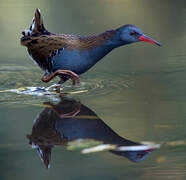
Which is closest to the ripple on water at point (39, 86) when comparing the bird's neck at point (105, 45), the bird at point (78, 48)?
the bird at point (78, 48)

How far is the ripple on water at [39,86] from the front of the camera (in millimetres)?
5941

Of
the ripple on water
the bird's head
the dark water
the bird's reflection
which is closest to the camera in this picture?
the dark water

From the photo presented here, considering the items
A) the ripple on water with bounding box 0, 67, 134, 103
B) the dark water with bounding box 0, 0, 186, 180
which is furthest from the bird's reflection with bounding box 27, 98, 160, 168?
the ripple on water with bounding box 0, 67, 134, 103

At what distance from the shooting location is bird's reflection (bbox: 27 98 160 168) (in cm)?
406

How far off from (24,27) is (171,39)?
2.93m

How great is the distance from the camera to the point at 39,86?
6.55 metres

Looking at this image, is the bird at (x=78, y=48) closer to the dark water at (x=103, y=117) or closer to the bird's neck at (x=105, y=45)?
the bird's neck at (x=105, y=45)

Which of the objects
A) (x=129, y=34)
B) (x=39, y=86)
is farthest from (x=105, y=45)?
(x=39, y=86)

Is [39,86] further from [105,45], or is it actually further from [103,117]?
[103,117]

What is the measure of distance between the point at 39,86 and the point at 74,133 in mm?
2169

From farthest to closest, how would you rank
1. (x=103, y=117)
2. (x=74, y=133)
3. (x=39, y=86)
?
(x=39, y=86), (x=103, y=117), (x=74, y=133)

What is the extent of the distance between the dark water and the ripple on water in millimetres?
11

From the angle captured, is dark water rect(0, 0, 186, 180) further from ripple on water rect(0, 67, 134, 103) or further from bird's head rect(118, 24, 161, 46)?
bird's head rect(118, 24, 161, 46)

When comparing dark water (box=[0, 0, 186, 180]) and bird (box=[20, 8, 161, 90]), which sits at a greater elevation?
bird (box=[20, 8, 161, 90])
